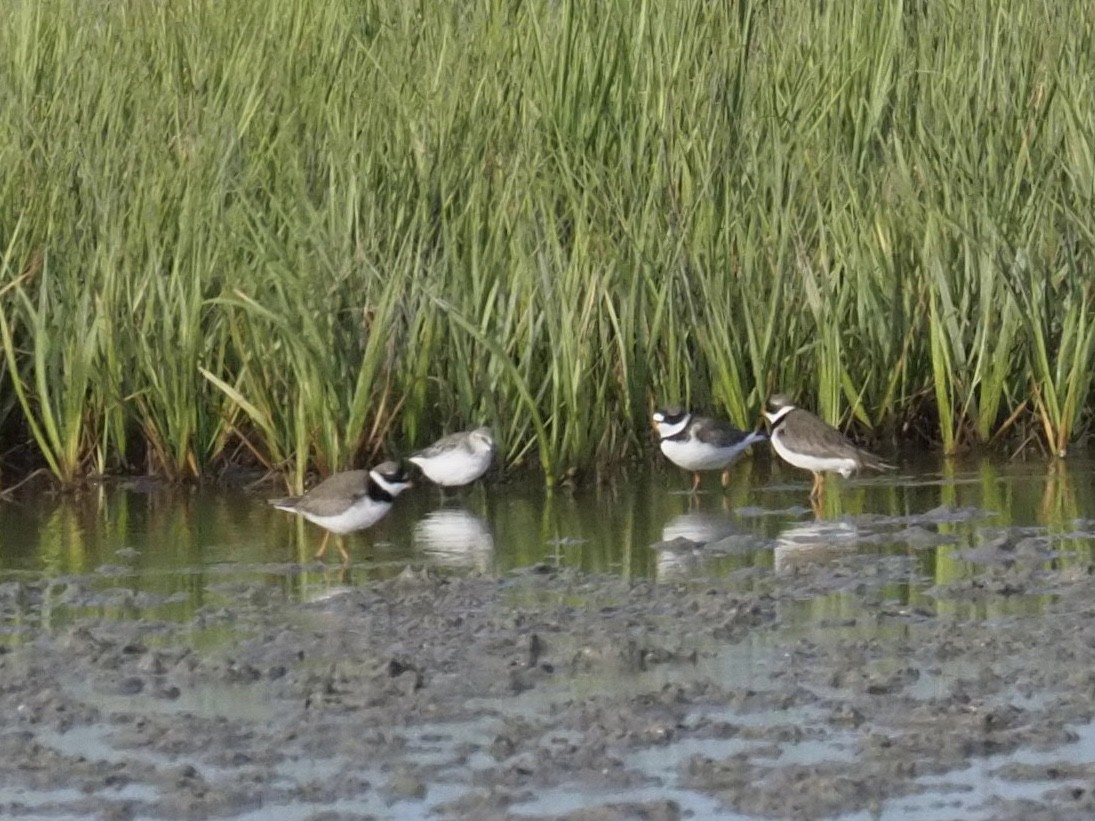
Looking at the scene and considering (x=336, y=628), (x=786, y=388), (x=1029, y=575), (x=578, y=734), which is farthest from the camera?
(x=786, y=388)

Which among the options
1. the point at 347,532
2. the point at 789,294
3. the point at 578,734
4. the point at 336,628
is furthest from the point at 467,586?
the point at 789,294

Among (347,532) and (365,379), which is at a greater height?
(365,379)

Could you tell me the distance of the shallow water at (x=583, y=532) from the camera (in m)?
7.16

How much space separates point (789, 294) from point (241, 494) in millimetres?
2478

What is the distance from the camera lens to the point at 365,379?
8.38m

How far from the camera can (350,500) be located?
7590mm

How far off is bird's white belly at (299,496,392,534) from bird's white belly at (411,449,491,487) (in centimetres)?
62

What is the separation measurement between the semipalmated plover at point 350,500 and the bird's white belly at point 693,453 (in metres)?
1.17

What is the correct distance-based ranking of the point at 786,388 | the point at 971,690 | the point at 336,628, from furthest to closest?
the point at 786,388, the point at 336,628, the point at 971,690

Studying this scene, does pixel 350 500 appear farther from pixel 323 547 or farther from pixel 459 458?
pixel 459 458

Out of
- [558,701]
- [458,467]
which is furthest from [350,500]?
[558,701]

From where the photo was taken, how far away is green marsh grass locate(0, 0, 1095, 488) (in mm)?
8617

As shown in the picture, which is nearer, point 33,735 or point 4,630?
point 33,735

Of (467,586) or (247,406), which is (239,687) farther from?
(247,406)
